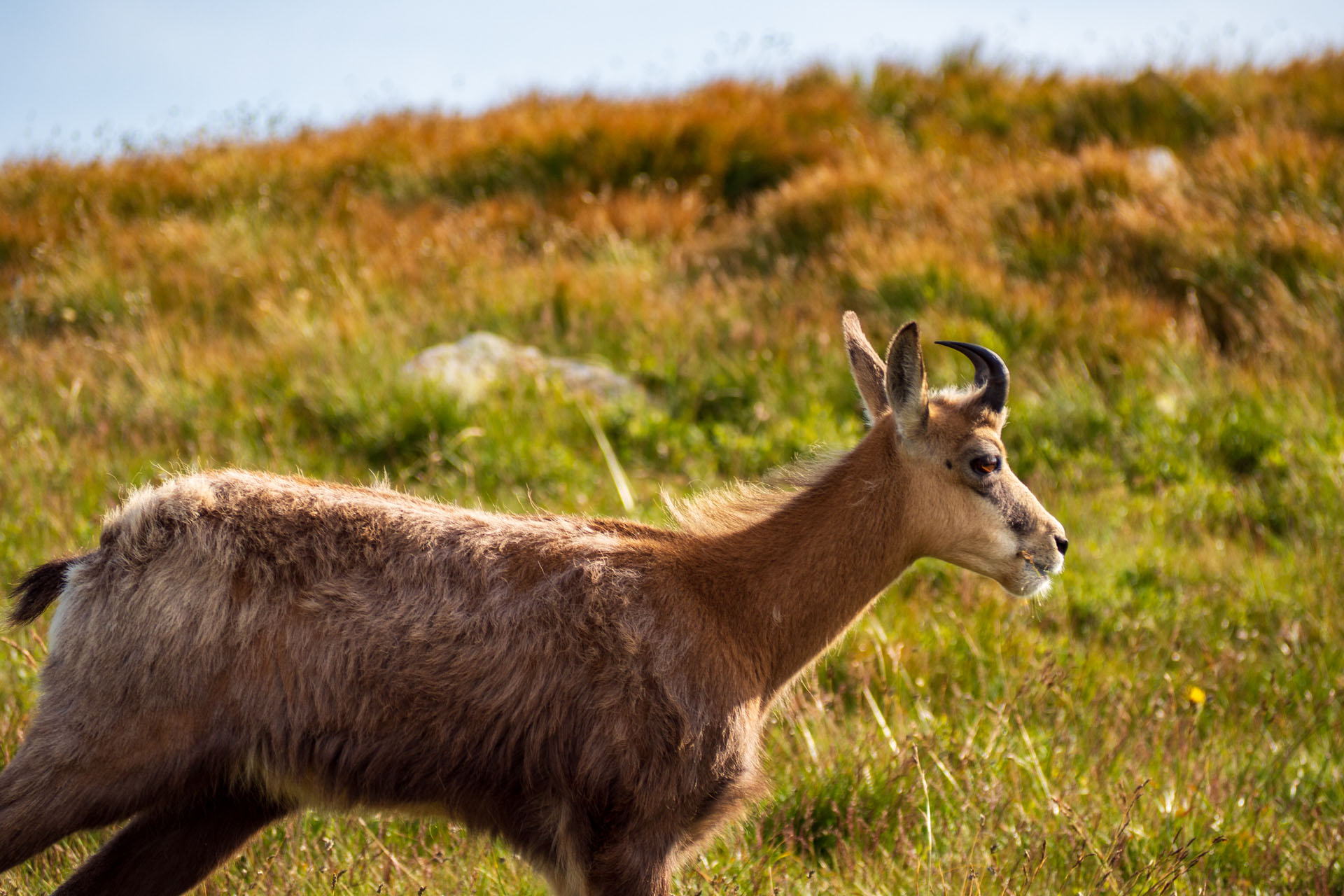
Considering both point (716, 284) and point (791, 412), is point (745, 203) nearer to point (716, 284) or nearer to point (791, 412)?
point (716, 284)

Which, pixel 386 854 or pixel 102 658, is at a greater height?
pixel 102 658

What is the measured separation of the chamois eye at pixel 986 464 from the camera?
3934 mm

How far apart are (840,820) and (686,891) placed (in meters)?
0.85

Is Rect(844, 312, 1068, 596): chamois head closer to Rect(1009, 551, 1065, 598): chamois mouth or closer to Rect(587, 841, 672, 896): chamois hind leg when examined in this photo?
Rect(1009, 551, 1065, 598): chamois mouth

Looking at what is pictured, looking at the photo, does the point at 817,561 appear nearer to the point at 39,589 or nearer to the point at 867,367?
the point at 867,367

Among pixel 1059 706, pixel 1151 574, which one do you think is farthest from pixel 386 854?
pixel 1151 574

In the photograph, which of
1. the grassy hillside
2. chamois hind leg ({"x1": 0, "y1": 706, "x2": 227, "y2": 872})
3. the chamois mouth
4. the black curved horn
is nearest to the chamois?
chamois hind leg ({"x1": 0, "y1": 706, "x2": 227, "y2": 872})

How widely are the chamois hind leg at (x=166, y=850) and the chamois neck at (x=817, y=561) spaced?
1675mm

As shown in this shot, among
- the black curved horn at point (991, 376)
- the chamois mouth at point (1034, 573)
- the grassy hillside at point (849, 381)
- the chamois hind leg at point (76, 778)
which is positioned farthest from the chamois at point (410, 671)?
the grassy hillside at point (849, 381)

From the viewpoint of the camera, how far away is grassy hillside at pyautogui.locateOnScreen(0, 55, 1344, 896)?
4.55 meters

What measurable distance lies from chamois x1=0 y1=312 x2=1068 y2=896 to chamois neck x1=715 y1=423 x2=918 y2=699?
10 mm

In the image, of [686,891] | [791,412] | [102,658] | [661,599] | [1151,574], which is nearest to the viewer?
[102,658]

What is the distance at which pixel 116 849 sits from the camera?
12.0ft

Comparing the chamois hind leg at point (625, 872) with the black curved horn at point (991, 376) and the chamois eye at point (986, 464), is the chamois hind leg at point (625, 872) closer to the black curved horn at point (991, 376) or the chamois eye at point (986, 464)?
the chamois eye at point (986, 464)
